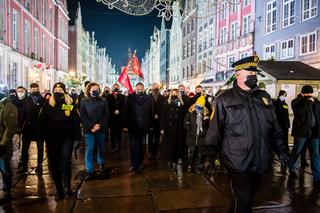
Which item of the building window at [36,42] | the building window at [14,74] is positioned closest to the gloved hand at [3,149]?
the building window at [14,74]

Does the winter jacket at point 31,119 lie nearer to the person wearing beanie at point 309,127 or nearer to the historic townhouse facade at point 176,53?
the person wearing beanie at point 309,127

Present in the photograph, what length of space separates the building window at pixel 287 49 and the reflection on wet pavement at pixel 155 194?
57.6 ft

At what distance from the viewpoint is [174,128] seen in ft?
27.8

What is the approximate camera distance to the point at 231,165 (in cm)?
376

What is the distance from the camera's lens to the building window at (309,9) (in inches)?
829

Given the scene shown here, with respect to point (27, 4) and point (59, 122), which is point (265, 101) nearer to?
point (59, 122)

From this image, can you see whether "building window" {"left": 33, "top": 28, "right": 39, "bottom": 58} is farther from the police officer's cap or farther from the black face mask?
the black face mask

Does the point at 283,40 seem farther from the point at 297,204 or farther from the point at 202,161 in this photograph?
the point at 297,204

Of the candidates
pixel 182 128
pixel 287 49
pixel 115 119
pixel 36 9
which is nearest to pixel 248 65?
pixel 182 128

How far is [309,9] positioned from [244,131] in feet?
69.1

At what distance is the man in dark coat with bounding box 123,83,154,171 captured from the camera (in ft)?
26.8

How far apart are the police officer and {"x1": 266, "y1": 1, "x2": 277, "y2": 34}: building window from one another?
2404cm

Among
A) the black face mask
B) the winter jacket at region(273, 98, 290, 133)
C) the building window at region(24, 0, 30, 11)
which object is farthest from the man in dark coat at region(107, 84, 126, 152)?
the building window at region(24, 0, 30, 11)

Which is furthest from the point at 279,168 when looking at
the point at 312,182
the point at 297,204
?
the point at 297,204
